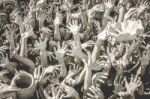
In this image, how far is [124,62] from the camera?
266cm

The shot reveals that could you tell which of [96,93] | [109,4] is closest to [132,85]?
[96,93]

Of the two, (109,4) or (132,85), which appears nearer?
(132,85)

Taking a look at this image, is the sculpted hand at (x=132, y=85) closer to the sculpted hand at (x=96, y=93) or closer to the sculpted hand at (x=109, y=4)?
the sculpted hand at (x=96, y=93)

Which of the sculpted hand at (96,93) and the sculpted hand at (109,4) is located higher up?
the sculpted hand at (109,4)

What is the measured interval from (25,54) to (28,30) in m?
0.21

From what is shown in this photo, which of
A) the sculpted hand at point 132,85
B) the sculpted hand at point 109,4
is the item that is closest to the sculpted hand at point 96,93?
the sculpted hand at point 132,85

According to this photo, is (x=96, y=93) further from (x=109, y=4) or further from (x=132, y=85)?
(x=109, y=4)

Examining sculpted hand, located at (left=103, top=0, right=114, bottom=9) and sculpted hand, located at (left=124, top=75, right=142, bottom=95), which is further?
sculpted hand, located at (left=103, top=0, right=114, bottom=9)

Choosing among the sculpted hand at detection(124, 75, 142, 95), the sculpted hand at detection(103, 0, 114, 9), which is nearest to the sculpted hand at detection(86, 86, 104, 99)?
the sculpted hand at detection(124, 75, 142, 95)

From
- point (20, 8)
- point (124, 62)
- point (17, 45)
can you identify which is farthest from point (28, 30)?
point (124, 62)

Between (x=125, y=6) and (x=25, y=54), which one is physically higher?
(x=125, y=6)

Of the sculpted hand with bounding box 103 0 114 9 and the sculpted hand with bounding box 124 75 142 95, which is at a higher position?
the sculpted hand with bounding box 103 0 114 9

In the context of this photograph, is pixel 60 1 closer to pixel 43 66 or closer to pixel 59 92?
pixel 43 66

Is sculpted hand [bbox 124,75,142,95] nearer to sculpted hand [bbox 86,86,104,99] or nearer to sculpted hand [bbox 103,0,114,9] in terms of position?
sculpted hand [bbox 86,86,104,99]
